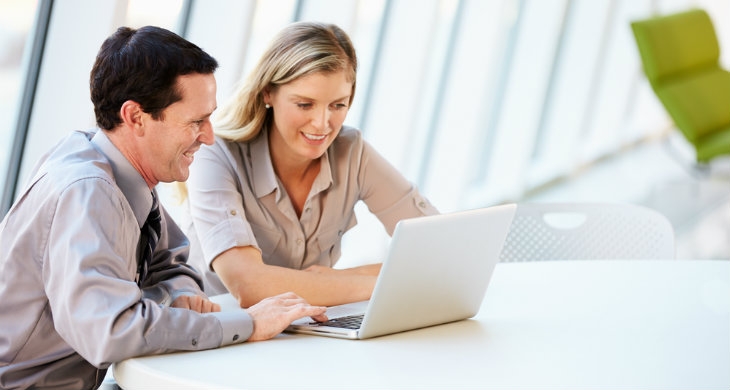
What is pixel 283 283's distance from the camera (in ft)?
6.86

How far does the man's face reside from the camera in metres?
1.75

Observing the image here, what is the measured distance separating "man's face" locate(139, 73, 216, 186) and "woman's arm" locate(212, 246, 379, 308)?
35 centimetres

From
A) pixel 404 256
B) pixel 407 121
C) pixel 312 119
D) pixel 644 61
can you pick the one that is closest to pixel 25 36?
pixel 312 119

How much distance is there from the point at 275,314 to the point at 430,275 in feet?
0.91

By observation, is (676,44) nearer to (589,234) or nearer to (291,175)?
(589,234)

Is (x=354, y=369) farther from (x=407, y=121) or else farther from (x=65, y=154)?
(x=407, y=121)

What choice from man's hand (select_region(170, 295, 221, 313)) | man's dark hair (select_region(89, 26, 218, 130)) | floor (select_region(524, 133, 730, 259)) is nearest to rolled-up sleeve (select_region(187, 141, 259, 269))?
man's hand (select_region(170, 295, 221, 313))

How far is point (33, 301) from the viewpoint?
1620mm

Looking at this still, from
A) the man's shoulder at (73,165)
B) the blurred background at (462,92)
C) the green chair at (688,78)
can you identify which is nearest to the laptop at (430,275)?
the man's shoulder at (73,165)

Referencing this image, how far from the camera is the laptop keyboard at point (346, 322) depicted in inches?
69.4

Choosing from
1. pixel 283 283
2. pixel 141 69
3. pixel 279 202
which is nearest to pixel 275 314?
pixel 283 283

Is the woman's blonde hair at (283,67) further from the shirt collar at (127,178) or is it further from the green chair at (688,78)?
the green chair at (688,78)

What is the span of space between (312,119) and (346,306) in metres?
0.50

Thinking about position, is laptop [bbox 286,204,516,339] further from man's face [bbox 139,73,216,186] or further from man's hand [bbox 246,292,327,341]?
man's face [bbox 139,73,216,186]
